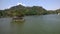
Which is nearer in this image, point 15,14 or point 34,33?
point 34,33

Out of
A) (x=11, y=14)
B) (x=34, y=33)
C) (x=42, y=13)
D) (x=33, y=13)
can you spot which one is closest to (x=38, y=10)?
(x=42, y=13)

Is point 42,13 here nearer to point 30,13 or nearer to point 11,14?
point 30,13

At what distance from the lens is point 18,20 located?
11594mm

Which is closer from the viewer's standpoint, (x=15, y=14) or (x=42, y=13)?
(x=15, y=14)

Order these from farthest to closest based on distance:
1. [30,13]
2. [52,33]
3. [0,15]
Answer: [30,13], [0,15], [52,33]

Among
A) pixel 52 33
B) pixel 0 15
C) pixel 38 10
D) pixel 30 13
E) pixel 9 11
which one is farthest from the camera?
pixel 38 10

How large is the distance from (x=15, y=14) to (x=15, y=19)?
417 mm

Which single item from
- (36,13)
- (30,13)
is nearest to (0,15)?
(30,13)

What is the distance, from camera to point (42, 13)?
30438mm

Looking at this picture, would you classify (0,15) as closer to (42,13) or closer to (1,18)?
(1,18)

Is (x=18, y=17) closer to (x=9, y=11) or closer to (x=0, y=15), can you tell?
(x=9, y=11)

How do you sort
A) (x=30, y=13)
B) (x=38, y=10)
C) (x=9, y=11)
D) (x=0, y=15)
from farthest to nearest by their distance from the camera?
(x=38, y=10)
(x=30, y=13)
(x=0, y=15)
(x=9, y=11)

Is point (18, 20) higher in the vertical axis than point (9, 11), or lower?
lower

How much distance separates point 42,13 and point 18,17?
62.8 ft
